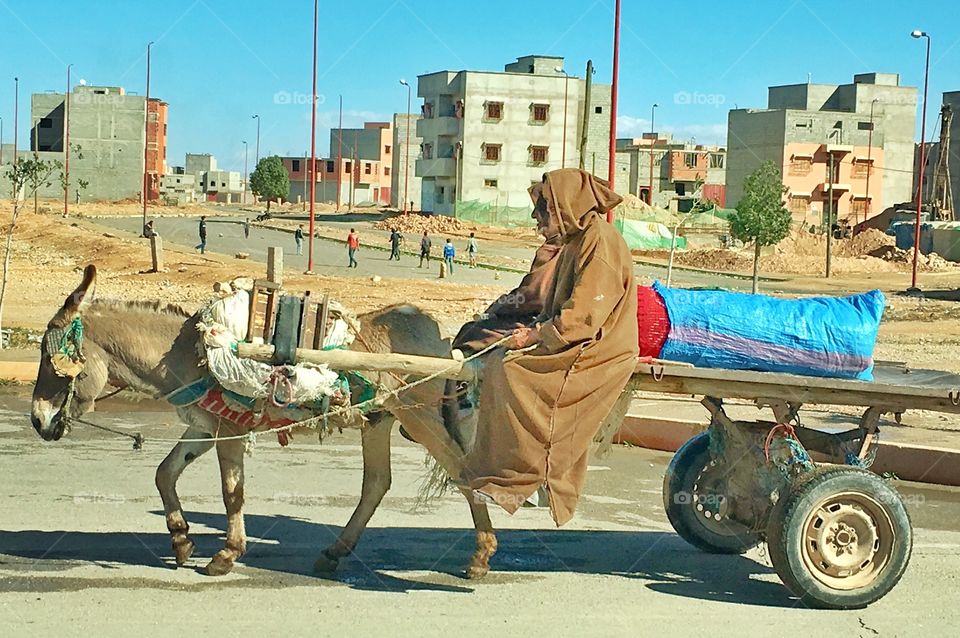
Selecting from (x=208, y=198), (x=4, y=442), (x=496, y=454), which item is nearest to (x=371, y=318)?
(x=496, y=454)

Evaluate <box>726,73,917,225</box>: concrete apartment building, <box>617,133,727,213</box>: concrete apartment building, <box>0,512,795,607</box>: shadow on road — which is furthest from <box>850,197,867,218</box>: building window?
<box>0,512,795,607</box>: shadow on road

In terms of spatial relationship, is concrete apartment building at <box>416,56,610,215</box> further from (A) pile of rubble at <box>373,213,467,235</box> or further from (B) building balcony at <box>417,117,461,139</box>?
(A) pile of rubble at <box>373,213,467,235</box>

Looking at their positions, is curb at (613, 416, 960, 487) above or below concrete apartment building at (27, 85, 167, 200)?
below

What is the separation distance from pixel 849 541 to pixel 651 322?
1608 millimetres

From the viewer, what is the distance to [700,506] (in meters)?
7.56

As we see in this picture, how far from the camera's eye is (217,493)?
29.2 feet

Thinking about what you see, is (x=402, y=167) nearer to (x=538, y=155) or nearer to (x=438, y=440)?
(x=538, y=155)

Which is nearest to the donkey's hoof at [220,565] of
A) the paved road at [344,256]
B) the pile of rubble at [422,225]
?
the paved road at [344,256]

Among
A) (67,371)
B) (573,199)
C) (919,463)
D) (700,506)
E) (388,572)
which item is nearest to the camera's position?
(573,199)

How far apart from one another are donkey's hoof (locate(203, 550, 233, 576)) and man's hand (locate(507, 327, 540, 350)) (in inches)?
77.9

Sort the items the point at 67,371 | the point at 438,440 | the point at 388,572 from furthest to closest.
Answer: the point at 438,440
the point at 388,572
the point at 67,371

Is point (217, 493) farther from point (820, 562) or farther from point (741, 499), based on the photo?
point (820, 562)

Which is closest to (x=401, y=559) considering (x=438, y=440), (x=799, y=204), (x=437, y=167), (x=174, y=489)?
(x=438, y=440)

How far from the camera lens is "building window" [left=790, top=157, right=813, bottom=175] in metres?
82.8
